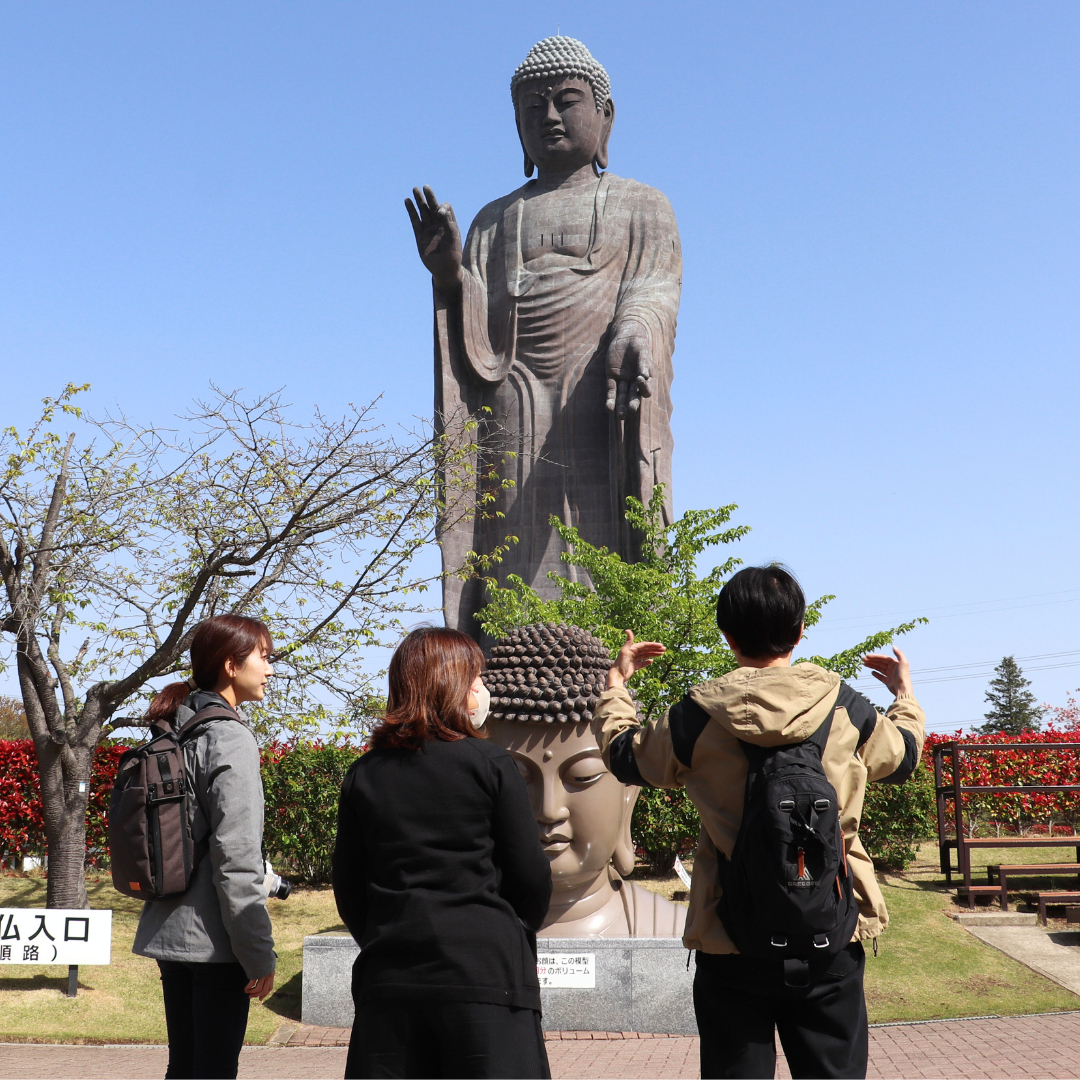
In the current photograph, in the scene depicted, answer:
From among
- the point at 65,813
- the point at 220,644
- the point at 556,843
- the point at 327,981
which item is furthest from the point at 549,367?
the point at 220,644

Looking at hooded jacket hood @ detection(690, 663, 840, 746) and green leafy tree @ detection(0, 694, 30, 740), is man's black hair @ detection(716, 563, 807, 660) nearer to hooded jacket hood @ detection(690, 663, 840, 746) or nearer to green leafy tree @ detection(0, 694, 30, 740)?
hooded jacket hood @ detection(690, 663, 840, 746)

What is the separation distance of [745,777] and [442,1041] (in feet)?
2.87

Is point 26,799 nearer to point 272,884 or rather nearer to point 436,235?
point 436,235

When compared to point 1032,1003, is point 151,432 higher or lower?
higher

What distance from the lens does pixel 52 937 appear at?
6.89 m

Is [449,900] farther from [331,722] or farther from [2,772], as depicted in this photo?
[2,772]

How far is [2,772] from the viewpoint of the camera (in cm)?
1078

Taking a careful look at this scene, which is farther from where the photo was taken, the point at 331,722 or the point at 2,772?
the point at 2,772

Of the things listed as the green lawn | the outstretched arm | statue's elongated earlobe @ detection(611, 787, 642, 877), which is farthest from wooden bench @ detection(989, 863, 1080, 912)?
the outstretched arm

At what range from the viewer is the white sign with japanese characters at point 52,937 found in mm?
6852

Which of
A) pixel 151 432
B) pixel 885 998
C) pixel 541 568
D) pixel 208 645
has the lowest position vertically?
pixel 885 998

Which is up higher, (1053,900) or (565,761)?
(565,761)

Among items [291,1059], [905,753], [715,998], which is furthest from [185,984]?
[291,1059]

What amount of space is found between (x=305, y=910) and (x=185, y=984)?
664cm
